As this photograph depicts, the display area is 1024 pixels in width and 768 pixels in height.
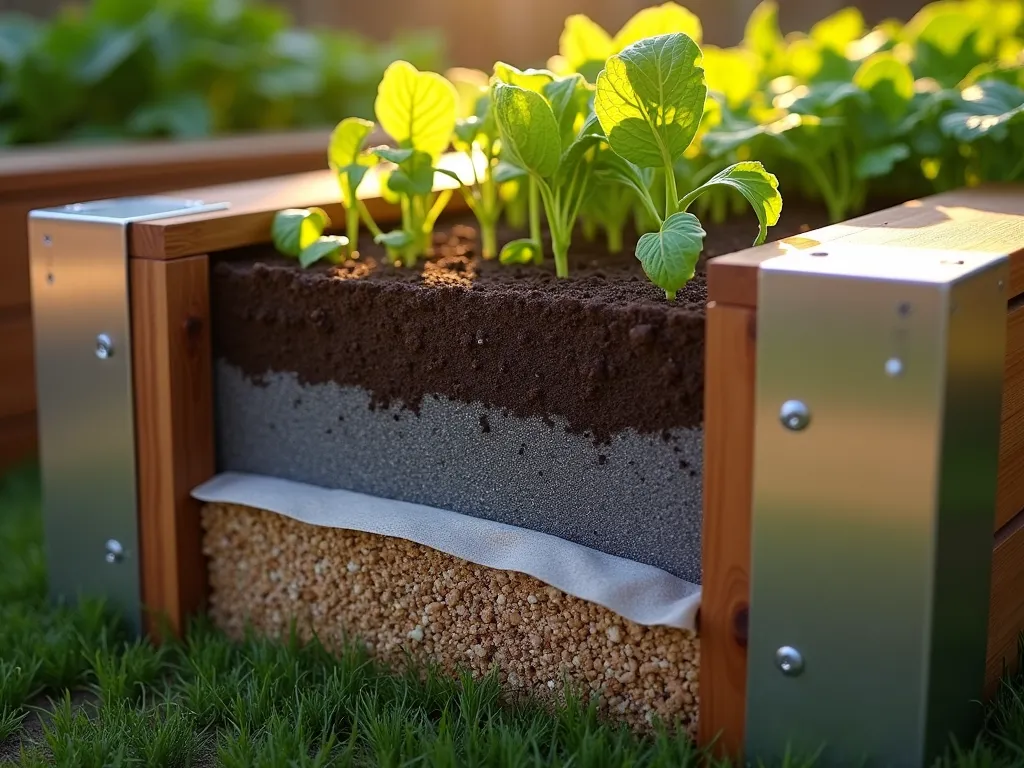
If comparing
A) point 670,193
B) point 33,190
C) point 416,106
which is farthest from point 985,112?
point 33,190

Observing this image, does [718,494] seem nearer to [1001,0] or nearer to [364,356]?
[364,356]

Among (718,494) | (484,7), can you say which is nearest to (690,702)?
(718,494)

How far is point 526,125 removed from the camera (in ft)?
5.20

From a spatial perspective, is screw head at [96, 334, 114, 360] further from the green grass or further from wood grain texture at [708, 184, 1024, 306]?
wood grain texture at [708, 184, 1024, 306]

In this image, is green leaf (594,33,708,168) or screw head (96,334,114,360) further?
screw head (96,334,114,360)

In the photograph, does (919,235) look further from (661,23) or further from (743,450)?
(661,23)

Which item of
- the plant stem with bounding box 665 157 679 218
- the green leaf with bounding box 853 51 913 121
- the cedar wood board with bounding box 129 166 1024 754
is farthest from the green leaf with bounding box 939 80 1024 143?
the plant stem with bounding box 665 157 679 218

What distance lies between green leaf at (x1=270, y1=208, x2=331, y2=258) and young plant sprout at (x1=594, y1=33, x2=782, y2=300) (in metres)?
0.50

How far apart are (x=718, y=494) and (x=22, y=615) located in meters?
1.12

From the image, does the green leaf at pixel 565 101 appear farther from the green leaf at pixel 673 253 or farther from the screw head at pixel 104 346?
the screw head at pixel 104 346

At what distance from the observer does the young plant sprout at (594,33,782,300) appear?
4.69ft

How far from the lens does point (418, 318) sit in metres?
1.60

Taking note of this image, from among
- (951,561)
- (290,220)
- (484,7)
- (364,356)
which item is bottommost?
(951,561)

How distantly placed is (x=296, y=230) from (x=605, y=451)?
2.01ft
